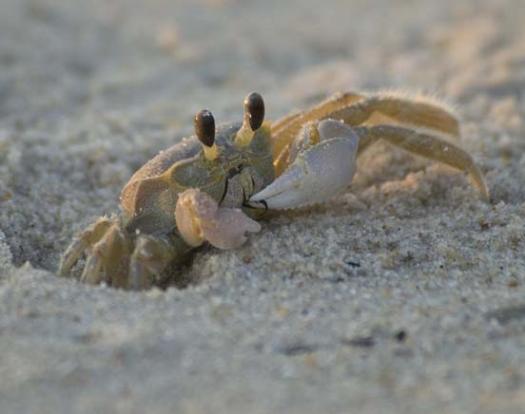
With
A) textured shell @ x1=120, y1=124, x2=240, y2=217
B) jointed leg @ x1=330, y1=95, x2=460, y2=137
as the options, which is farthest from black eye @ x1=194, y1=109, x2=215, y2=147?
jointed leg @ x1=330, y1=95, x2=460, y2=137

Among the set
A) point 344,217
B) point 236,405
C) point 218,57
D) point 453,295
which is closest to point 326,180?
point 344,217

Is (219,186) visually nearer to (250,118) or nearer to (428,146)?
(250,118)

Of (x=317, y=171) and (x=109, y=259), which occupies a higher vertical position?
(x=317, y=171)

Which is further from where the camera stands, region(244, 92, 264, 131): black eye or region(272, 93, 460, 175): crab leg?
region(272, 93, 460, 175): crab leg

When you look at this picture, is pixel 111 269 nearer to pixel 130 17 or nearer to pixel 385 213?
pixel 385 213

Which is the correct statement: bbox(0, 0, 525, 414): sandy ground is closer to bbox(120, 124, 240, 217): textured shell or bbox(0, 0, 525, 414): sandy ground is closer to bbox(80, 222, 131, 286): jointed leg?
bbox(80, 222, 131, 286): jointed leg

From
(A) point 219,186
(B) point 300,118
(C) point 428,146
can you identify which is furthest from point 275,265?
(C) point 428,146

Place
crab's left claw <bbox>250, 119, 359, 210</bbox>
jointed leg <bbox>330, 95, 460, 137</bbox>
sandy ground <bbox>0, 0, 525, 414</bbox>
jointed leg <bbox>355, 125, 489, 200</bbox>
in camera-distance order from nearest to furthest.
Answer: sandy ground <bbox>0, 0, 525, 414</bbox> < crab's left claw <bbox>250, 119, 359, 210</bbox> < jointed leg <bbox>355, 125, 489, 200</bbox> < jointed leg <bbox>330, 95, 460, 137</bbox>

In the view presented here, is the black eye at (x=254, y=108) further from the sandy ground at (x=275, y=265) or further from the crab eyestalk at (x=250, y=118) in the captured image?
the sandy ground at (x=275, y=265)
